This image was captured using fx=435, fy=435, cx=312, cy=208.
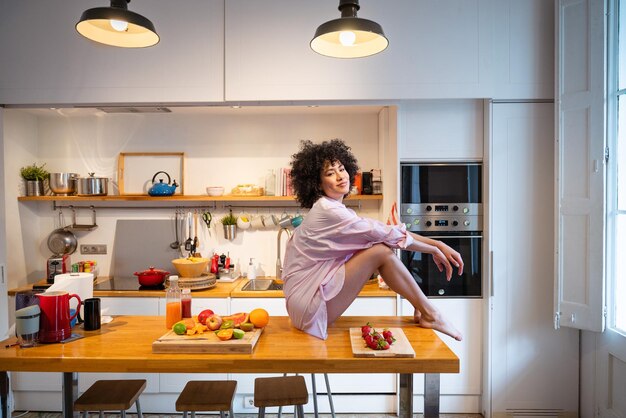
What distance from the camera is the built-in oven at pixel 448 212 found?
2.99 m

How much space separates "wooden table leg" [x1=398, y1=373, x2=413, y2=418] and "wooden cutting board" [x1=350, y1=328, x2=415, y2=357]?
0.13 metres

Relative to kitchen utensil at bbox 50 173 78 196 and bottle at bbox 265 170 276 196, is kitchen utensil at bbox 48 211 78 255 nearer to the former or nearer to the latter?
→ kitchen utensil at bbox 50 173 78 196

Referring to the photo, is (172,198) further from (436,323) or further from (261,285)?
(436,323)

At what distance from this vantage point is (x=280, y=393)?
6.15 feet

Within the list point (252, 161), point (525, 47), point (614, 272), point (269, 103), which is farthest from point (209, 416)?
point (525, 47)

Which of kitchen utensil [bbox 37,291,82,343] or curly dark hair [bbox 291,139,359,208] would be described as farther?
curly dark hair [bbox 291,139,359,208]

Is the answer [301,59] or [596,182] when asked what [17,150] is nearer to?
[301,59]

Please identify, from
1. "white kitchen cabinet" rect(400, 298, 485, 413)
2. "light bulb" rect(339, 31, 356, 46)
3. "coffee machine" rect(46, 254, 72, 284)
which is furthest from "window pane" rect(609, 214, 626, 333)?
"coffee machine" rect(46, 254, 72, 284)

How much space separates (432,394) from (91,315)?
141 cm

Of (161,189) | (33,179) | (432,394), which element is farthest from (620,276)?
(33,179)

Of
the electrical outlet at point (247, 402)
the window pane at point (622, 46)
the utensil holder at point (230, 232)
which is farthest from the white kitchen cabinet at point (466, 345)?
the window pane at point (622, 46)

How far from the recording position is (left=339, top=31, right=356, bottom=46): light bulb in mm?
1868

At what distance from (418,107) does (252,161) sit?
55.6 inches

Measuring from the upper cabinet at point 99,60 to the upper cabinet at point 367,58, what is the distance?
200 millimetres
